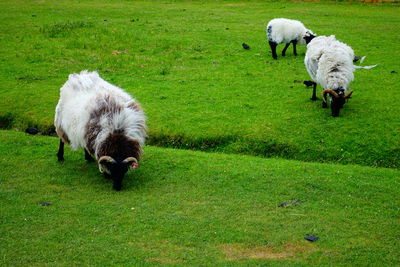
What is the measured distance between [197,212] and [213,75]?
1084cm

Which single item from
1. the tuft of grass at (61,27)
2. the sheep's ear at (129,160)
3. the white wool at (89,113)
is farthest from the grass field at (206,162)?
the white wool at (89,113)

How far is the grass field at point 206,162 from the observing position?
7.55 m

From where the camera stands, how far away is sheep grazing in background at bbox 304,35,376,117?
13.9m

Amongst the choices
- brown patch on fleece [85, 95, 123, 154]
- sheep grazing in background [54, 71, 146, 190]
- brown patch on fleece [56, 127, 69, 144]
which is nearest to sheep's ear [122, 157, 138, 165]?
sheep grazing in background [54, 71, 146, 190]

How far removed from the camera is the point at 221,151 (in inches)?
512

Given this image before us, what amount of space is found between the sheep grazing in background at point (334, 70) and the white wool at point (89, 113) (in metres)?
6.26

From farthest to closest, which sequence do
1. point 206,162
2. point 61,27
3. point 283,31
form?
point 61,27
point 283,31
point 206,162

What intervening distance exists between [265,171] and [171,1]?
1231 inches

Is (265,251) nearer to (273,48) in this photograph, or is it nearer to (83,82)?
(83,82)

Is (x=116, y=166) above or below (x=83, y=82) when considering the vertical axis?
below

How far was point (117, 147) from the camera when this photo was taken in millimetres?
9992

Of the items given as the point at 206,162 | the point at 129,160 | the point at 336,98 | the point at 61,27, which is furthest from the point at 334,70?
the point at 61,27

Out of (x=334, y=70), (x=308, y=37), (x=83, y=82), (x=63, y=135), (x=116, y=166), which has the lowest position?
(x=116, y=166)

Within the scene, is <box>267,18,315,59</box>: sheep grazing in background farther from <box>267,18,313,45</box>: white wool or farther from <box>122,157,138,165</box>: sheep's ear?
<box>122,157,138,165</box>: sheep's ear
